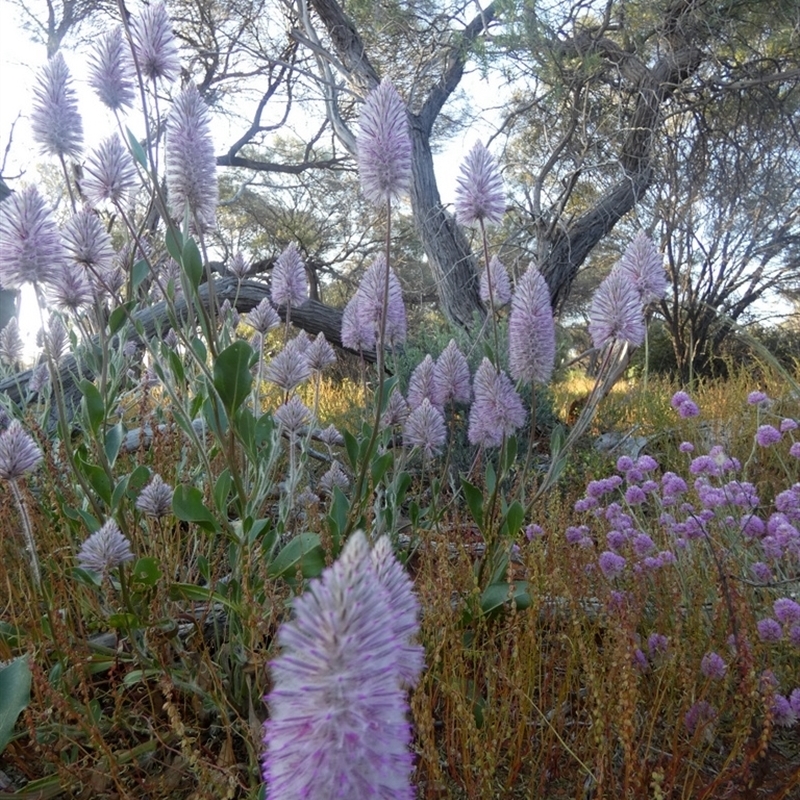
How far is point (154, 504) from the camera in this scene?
4.70 feet

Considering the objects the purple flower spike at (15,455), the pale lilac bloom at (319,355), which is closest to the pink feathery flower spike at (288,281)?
the pale lilac bloom at (319,355)

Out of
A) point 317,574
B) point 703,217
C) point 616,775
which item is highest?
point 703,217

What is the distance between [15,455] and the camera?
1338 millimetres

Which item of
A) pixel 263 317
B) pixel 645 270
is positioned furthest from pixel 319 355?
pixel 645 270

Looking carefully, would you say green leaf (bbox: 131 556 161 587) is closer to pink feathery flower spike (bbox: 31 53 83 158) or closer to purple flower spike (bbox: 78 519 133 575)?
purple flower spike (bbox: 78 519 133 575)

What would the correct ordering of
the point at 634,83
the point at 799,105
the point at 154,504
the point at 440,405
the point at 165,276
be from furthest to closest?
the point at 799,105 < the point at 634,83 < the point at 165,276 < the point at 440,405 < the point at 154,504

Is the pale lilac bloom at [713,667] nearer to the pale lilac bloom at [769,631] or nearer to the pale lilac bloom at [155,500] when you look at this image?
the pale lilac bloom at [769,631]

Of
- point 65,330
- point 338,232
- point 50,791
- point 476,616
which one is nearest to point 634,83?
point 338,232

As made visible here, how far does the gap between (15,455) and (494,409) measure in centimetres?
103

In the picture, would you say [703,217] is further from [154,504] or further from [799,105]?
[154,504]

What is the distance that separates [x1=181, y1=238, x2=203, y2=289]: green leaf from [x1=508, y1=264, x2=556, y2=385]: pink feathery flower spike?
29.0 inches

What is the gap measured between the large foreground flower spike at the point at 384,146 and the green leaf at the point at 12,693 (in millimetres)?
978

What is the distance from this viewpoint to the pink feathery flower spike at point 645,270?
167cm

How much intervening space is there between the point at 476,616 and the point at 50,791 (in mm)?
828
